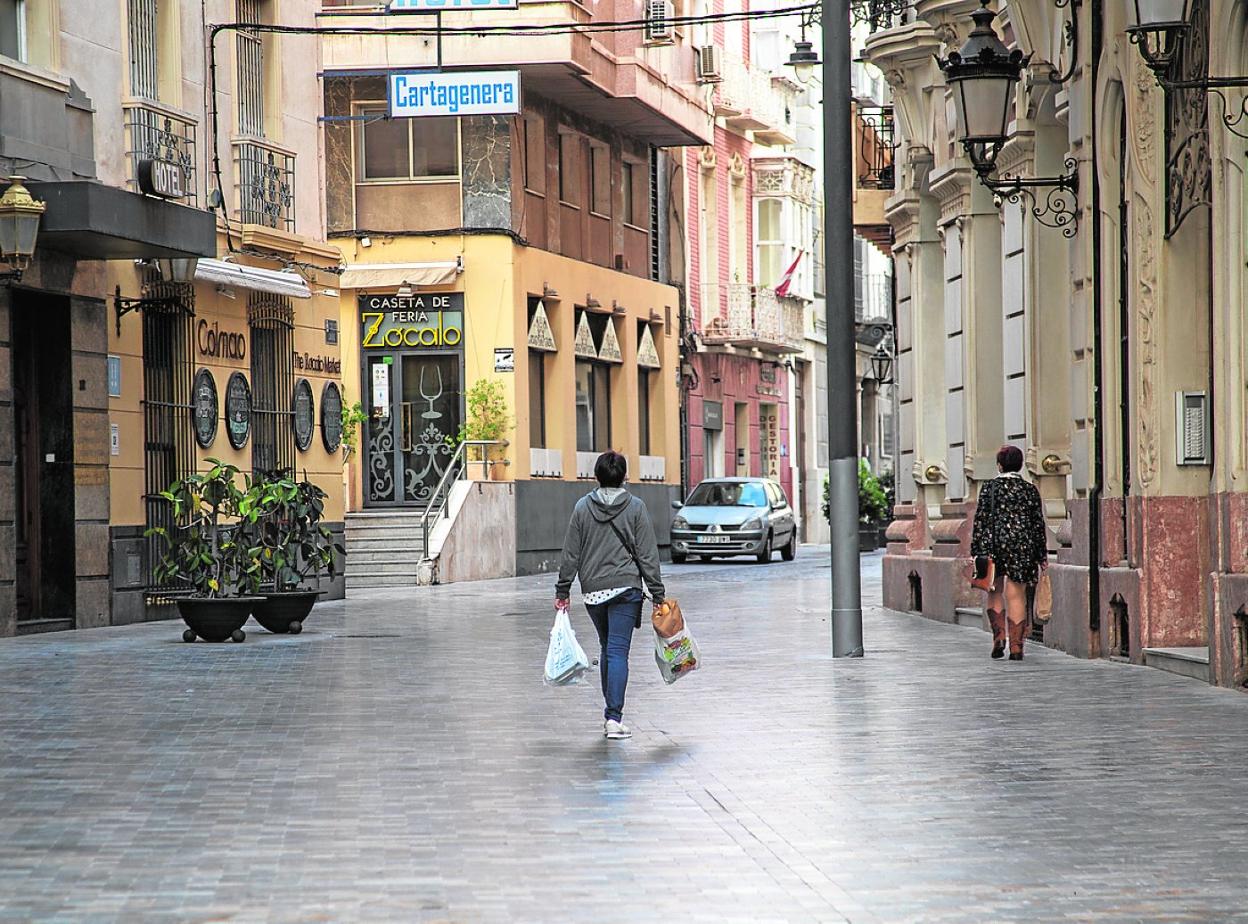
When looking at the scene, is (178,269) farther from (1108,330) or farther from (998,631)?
(1108,330)

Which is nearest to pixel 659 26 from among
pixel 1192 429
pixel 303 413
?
pixel 303 413

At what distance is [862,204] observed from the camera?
3033 cm

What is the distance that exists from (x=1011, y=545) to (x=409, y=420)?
23.1 meters

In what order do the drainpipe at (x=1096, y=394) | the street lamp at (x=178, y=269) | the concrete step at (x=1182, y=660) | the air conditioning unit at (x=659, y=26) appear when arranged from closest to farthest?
the concrete step at (x=1182, y=660) → the drainpipe at (x=1096, y=394) → the street lamp at (x=178, y=269) → the air conditioning unit at (x=659, y=26)

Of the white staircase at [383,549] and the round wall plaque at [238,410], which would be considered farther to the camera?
the white staircase at [383,549]

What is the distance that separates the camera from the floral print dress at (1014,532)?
689 inches

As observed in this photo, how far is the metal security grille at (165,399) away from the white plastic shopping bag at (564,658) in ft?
42.5

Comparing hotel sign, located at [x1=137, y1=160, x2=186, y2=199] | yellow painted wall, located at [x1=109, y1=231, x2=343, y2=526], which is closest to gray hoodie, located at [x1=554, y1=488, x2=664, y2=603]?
hotel sign, located at [x1=137, y1=160, x2=186, y2=199]

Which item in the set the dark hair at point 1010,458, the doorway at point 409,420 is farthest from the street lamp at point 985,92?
the doorway at point 409,420

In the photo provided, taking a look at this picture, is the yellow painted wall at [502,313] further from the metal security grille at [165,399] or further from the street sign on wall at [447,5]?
the metal security grille at [165,399]

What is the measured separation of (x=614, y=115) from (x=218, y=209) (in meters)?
17.7

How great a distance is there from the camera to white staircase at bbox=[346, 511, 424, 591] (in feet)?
115

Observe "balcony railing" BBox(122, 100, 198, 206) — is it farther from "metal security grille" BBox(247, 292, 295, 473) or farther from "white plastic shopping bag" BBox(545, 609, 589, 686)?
"white plastic shopping bag" BBox(545, 609, 589, 686)

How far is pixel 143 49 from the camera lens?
25031 millimetres
